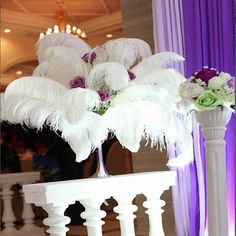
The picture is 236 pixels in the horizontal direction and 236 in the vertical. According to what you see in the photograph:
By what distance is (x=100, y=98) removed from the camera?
8.90 feet

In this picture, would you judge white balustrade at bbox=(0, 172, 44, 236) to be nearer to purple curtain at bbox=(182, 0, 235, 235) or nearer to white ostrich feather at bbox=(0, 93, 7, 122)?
white ostrich feather at bbox=(0, 93, 7, 122)

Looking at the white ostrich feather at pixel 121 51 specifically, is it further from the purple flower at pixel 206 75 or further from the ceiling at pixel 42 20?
the ceiling at pixel 42 20

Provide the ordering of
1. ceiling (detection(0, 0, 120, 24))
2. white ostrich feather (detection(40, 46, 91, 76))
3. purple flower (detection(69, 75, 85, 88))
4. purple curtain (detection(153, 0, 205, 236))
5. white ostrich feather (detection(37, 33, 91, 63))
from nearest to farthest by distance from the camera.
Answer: purple flower (detection(69, 75, 85, 88)) < white ostrich feather (detection(40, 46, 91, 76)) < white ostrich feather (detection(37, 33, 91, 63)) < purple curtain (detection(153, 0, 205, 236)) < ceiling (detection(0, 0, 120, 24))

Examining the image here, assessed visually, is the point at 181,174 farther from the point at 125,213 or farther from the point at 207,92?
the point at 207,92

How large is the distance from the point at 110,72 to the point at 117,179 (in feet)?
2.01

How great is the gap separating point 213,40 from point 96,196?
1.42 m

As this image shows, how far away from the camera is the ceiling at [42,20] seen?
8.20 m

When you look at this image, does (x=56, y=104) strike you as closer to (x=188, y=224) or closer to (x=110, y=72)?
(x=110, y=72)

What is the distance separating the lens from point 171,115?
279 centimetres

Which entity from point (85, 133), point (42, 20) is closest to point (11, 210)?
point (85, 133)

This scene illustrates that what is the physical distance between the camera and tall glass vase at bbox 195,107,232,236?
2512mm

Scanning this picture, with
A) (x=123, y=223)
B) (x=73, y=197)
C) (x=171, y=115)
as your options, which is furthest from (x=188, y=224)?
(x=73, y=197)

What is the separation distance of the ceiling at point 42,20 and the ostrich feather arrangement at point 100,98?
5340mm

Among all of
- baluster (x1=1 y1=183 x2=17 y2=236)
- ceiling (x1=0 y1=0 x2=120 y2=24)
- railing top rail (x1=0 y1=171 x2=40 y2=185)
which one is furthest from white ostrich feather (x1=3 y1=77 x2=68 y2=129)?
ceiling (x1=0 y1=0 x2=120 y2=24)
